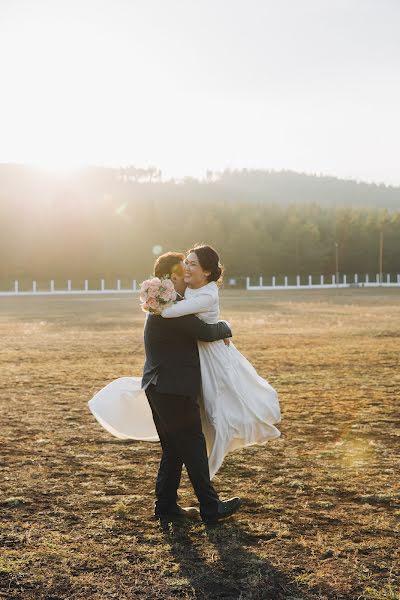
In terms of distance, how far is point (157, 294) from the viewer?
4.37 m

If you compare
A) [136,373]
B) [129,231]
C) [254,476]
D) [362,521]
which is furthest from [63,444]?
[129,231]

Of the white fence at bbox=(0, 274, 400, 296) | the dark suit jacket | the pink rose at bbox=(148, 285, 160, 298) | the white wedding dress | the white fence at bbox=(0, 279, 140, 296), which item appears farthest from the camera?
the white fence at bbox=(0, 274, 400, 296)

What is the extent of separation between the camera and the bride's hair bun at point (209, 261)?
4.55m

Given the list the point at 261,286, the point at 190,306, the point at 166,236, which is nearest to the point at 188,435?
the point at 190,306

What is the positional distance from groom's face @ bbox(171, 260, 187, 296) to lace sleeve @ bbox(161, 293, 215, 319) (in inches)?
7.7

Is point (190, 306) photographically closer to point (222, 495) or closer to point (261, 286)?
point (222, 495)

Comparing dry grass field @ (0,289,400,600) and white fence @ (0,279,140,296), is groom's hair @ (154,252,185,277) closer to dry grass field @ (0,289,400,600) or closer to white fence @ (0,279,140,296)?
dry grass field @ (0,289,400,600)

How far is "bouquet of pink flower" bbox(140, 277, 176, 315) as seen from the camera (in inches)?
172

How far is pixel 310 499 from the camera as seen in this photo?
5.22 m

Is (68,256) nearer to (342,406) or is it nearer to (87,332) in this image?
(87,332)

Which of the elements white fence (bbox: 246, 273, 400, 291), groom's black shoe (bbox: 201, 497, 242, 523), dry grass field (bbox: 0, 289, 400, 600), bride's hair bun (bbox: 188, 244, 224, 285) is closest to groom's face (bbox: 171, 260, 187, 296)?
bride's hair bun (bbox: 188, 244, 224, 285)

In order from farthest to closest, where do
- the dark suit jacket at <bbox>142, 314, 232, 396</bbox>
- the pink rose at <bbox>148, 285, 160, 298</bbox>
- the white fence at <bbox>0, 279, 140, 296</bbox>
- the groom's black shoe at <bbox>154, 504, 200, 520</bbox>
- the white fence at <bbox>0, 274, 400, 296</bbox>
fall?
the white fence at <bbox>0, 274, 400, 296</bbox> < the white fence at <bbox>0, 279, 140, 296</bbox> < the groom's black shoe at <bbox>154, 504, 200, 520</bbox> < the dark suit jacket at <bbox>142, 314, 232, 396</bbox> < the pink rose at <bbox>148, 285, 160, 298</bbox>

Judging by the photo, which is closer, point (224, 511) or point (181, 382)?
point (181, 382)

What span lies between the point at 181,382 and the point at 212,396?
0.81ft
